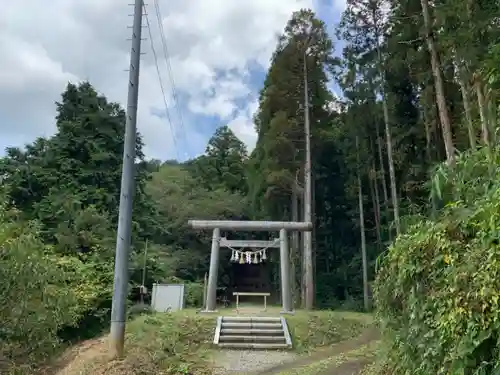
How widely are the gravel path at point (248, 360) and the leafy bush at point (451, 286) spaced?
3.61m

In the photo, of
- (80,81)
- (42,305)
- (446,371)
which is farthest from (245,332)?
(80,81)

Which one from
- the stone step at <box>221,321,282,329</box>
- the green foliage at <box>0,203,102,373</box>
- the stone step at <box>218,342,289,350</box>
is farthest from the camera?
the stone step at <box>221,321,282,329</box>

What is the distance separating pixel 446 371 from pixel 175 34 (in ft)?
26.7

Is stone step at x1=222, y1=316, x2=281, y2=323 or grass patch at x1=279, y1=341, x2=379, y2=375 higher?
stone step at x1=222, y1=316, x2=281, y2=323

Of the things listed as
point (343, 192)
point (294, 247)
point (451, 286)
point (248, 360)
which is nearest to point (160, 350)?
point (248, 360)

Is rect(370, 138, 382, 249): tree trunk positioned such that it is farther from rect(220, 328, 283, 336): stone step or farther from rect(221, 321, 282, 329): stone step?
rect(220, 328, 283, 336): stone step

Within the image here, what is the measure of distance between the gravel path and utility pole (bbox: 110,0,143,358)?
171 centimetres

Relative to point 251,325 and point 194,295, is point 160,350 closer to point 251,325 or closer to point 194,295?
point 251,325

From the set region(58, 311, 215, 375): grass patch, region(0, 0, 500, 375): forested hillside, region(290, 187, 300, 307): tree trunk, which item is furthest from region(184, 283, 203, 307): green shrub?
region(58, 311, 215, 375): grass patch

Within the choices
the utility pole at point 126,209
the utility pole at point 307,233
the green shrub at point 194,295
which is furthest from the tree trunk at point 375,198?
the utility pole at point 126,209

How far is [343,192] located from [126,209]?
44.9ft

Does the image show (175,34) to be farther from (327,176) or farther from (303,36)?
(327,176)

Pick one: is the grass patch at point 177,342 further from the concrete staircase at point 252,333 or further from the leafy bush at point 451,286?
the leafy bush at point 451,286

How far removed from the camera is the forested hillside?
307 centimetres
